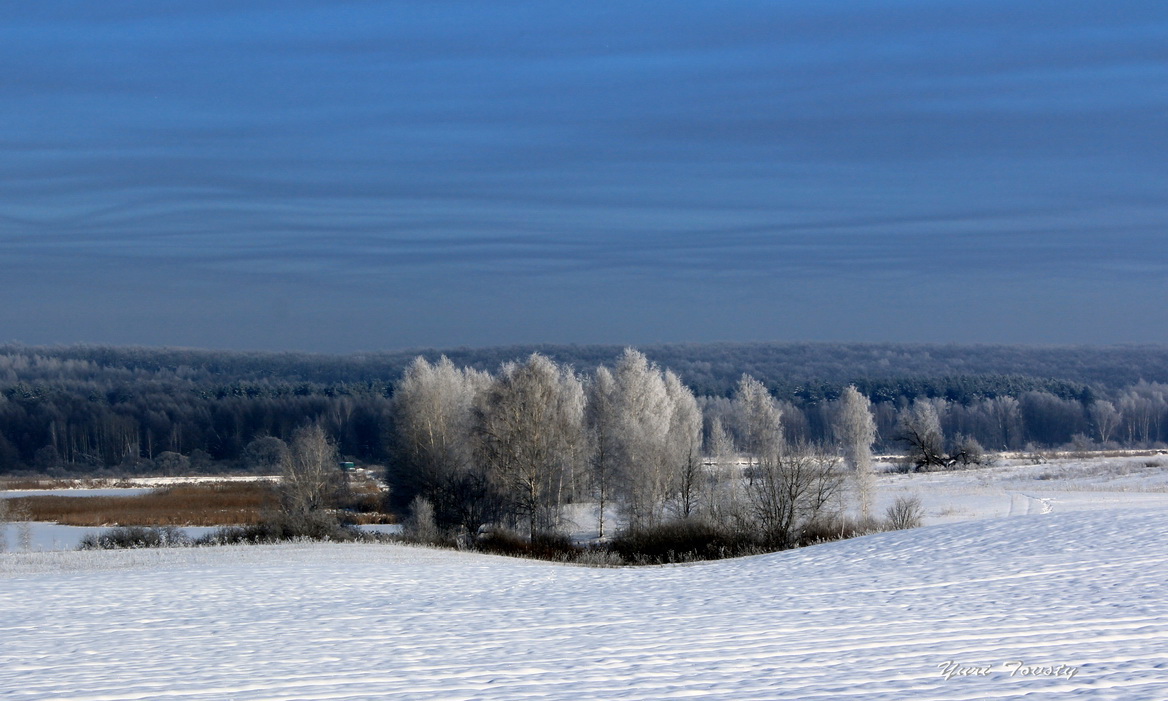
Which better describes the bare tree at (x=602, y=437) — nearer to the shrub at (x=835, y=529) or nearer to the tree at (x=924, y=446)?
the shrub at (x=835, y=529)

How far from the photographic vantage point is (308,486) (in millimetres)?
43594


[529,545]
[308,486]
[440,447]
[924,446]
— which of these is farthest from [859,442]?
[924,446]

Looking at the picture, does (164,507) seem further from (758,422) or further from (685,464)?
(758,422)

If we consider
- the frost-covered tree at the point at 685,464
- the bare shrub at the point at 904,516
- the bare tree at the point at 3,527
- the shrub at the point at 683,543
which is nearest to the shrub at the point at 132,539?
the bare tree at the point at 3,527

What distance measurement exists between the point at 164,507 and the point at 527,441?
26199mm

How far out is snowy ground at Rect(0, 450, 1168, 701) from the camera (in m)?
10.1

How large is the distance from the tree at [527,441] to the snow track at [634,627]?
23.0m

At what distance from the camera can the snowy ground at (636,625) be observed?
10.1m

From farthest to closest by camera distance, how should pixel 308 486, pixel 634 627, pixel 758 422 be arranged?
pixel 758 422, pixel 308 486, pixel 634 627

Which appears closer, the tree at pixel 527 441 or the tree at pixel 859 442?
the tree at pixel 859 442

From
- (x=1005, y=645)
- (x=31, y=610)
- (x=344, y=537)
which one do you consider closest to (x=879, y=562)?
(x=1005, y=645)

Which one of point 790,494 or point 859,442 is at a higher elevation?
point 859,442

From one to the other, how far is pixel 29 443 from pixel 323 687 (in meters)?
126

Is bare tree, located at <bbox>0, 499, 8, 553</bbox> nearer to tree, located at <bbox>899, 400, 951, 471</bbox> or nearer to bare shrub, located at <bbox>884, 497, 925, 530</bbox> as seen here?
bare shrub, located at <bbox>884, 497, 925, 530</bbox>
